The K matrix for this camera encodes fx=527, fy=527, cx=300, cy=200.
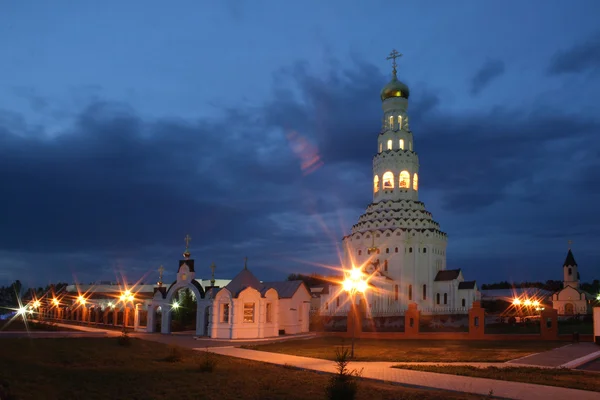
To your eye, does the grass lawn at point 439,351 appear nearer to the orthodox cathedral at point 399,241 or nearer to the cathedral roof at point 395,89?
the orthodox cathedral at point 399,241

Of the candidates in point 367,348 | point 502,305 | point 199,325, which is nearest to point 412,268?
point 502,305

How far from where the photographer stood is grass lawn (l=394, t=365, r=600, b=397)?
13078 mm

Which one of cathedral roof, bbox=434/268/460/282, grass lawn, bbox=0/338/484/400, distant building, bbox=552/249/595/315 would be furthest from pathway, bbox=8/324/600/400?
distant building, bbox=552/249/595/315

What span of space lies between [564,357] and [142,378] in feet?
47.9

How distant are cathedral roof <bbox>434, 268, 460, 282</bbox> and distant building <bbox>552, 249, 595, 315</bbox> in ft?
38.7

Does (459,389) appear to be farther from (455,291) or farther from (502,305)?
(502,305)

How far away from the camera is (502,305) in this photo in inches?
2432

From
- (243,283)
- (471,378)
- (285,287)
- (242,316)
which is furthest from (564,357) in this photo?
(285,287)

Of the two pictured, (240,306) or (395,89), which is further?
(395,89)

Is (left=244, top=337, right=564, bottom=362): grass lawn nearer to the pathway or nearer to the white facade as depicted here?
the pathway

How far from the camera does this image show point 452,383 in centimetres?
1330

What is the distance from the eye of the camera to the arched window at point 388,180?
6103 centimetres

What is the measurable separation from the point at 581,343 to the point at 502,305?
3885 centimetres

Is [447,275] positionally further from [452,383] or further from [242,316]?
[452,383]
